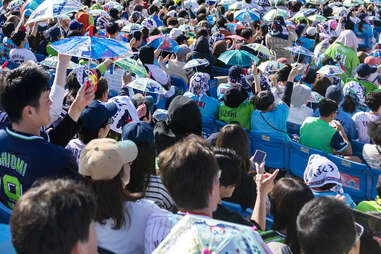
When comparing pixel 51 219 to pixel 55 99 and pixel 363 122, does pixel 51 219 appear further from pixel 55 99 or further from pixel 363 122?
pixel 363 122

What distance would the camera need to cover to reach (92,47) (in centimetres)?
502

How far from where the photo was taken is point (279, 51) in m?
11.3

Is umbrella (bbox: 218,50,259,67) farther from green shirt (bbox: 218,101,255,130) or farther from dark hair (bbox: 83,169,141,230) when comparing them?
dark hair (bbox: 83,169,141,230)

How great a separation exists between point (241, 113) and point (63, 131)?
3.15 metres

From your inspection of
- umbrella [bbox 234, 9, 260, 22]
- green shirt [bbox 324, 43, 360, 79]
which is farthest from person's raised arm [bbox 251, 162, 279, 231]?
umbrella [bbox 234, 9, 260, 22]

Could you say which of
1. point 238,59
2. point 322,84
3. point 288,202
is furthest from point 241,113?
point 288,202

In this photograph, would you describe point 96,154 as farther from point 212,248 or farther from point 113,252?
point 212,248

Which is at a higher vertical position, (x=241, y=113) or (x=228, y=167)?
(x=228, y=167)

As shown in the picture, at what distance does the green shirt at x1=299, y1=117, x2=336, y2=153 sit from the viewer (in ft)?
18.5

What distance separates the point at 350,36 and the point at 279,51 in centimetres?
172

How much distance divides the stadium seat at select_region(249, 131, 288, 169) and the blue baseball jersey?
11.8 feet

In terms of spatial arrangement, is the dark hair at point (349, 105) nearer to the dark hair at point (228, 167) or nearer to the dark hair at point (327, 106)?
the dark hair at point (327, 106)

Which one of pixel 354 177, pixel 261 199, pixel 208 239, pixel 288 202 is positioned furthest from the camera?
pixel 354 177

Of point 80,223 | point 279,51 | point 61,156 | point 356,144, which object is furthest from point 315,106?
point 80,223
